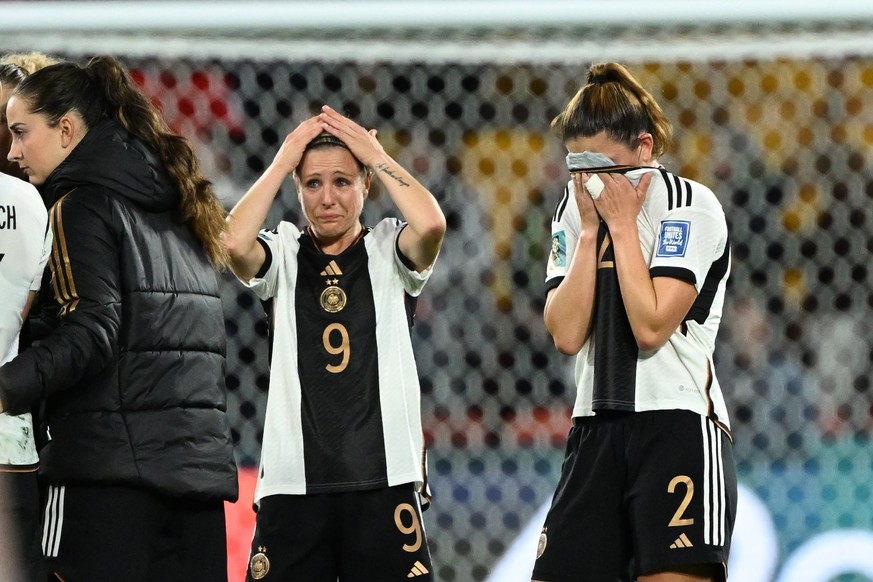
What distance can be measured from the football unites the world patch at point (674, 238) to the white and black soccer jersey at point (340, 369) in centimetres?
66

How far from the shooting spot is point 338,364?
9.46 ft

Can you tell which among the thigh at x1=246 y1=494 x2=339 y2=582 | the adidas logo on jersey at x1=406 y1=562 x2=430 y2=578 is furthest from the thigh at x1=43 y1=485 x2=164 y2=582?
the adidas logo on jersey at x1=406 y1=562 x2=430 y2=578

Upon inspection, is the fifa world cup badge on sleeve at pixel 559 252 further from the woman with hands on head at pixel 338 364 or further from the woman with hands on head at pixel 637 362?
the woman with hands on head at pixel 338 364

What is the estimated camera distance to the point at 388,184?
2947mm

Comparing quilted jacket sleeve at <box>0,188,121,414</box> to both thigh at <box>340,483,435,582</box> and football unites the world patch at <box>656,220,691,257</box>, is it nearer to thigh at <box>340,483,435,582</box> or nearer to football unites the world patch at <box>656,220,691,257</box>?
thigh at <box>340,483,435,582</box>

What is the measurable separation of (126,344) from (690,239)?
46.8 inches

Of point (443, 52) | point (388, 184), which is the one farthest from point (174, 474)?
point (443, 52)

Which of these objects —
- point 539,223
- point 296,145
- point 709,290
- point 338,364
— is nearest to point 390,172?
point 296,145

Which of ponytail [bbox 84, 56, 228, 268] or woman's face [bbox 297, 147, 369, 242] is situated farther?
woman's face [bbox 297, 147, 369, 242]

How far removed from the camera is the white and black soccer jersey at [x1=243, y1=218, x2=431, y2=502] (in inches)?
110

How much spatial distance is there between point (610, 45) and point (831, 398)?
143 cm

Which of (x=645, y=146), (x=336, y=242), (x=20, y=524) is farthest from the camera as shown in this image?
(x=336, y=242)

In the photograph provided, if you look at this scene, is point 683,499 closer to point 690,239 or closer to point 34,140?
point 690,239

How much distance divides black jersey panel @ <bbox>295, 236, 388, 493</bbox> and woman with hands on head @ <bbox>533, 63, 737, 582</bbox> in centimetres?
47
